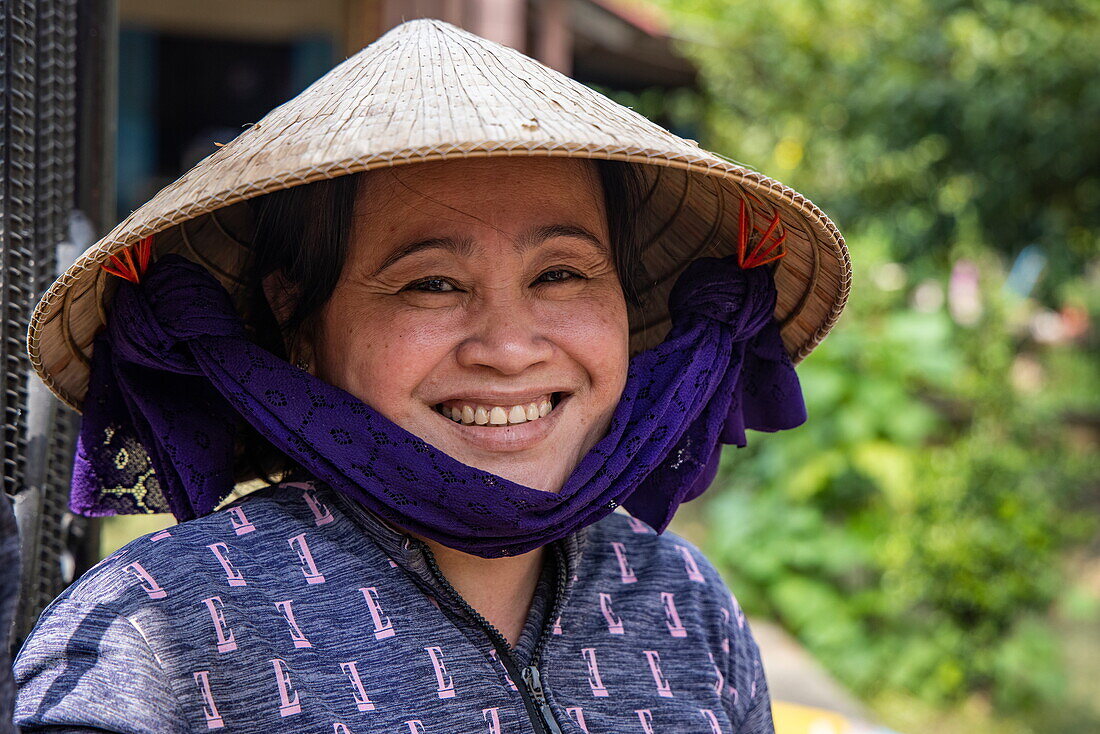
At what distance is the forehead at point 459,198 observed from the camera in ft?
5.04

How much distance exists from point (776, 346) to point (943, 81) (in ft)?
10.3

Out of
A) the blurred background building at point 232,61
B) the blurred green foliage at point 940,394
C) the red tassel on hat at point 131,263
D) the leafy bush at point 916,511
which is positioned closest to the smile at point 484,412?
the red tassel on hat at point 131,263

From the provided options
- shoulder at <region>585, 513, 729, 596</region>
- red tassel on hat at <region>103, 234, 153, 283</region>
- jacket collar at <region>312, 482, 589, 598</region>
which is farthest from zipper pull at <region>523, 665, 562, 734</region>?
red tassel on hat at <region>103, 234, 153, 283</region>

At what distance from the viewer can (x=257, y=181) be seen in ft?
4.35

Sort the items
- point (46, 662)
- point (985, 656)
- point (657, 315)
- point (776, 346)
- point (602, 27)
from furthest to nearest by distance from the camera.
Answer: point (602, 27) → point (985, 656) → point (657, 315) → point (776, 346) → point (46, 662)

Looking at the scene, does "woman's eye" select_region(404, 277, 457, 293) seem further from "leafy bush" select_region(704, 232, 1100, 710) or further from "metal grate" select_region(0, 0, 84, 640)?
"leafy bush" select_region(704, 232, 1100, 710)

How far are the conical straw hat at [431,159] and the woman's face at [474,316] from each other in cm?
14

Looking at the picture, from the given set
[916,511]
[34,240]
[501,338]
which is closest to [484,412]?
[501,338]

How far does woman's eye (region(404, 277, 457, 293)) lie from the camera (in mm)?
1547

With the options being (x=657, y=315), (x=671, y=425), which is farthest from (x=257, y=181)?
(x=657, y=315)

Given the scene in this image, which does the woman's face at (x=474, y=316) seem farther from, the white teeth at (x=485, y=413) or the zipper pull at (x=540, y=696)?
the zipper pull at (x=540, y=696)

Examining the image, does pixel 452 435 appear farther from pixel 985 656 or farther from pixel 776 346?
pixel 985 656

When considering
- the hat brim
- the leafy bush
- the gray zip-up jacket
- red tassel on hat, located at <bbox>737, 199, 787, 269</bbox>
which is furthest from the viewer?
the leafy bush

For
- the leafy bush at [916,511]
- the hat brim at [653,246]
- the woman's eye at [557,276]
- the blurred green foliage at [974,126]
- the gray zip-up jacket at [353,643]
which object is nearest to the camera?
the gray zip-up jacket at [353,643]
